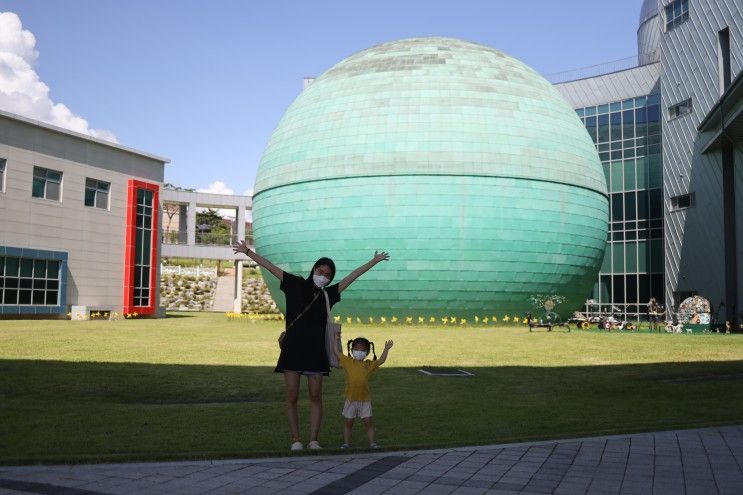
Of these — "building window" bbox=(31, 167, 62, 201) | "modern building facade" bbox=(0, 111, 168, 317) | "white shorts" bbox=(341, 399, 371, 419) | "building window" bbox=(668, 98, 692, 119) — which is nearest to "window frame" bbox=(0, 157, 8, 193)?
"modern building facade" bbox=(0, 111, 168, 317)

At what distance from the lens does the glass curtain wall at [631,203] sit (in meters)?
46.2

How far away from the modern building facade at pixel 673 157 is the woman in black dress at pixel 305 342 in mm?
26530

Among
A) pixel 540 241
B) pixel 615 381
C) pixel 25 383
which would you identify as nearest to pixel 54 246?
pixel 540 241

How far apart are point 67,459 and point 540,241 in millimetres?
27246

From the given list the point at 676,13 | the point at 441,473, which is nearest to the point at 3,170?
the point at 441,473

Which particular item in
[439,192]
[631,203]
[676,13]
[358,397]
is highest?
[676,13]

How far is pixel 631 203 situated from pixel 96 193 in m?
34.2

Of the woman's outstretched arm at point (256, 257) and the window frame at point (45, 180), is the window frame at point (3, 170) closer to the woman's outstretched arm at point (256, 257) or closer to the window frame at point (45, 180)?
the window frame at point (45, 180)

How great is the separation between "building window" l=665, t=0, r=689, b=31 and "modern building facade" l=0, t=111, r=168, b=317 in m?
32.7

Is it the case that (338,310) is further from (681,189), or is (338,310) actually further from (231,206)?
(231,206)

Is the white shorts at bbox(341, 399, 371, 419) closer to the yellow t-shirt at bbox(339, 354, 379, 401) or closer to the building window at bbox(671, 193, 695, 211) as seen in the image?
the yellow t-shirt at bbox(339, 354, 379, 401)

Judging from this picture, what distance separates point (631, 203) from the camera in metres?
47.7

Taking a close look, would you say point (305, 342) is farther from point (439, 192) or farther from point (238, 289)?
point (238, 289)

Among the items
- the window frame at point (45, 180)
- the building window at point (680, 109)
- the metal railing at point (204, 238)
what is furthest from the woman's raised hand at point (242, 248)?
the metal railing at point (204, 238)
